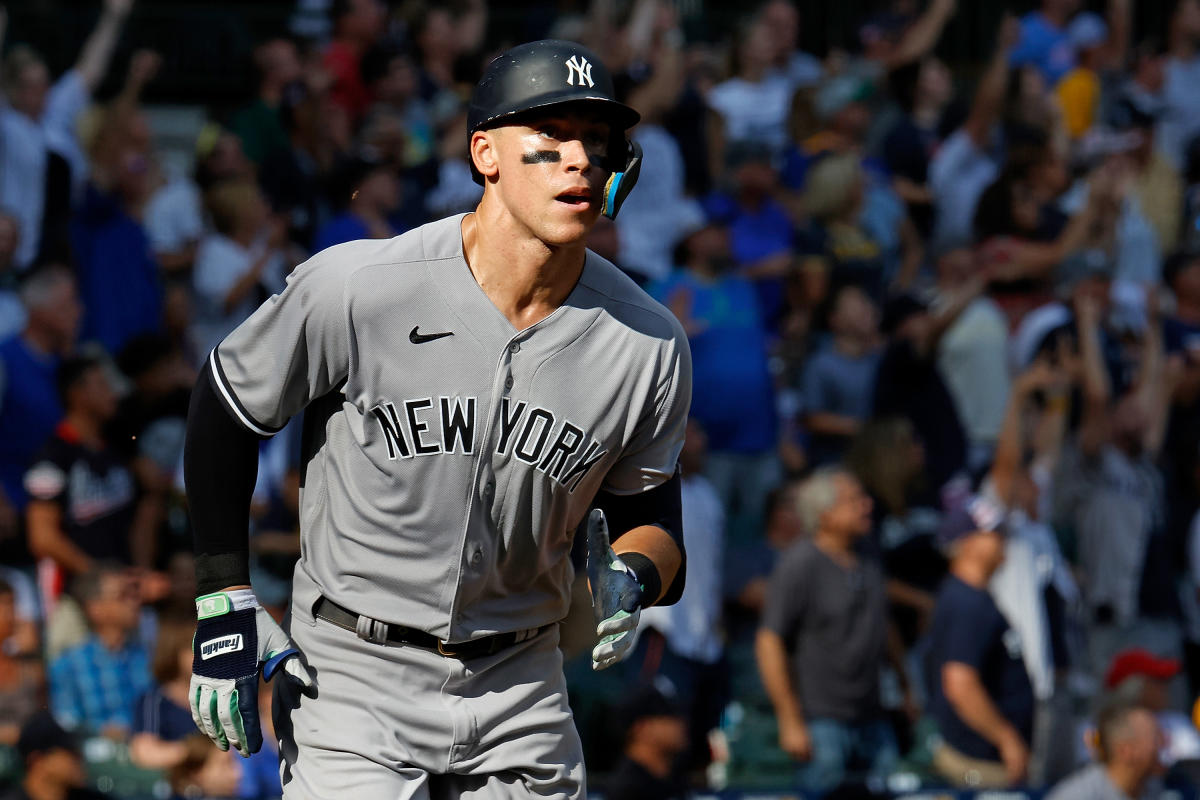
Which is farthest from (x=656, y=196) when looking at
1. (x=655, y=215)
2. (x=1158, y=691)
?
(x=1158, y=691)

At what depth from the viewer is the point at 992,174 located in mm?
10344

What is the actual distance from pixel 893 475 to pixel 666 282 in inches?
57.0

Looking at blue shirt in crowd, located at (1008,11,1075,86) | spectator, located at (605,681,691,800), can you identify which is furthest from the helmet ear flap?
blue shirt in crowd, located at (1008,11,1075,86)

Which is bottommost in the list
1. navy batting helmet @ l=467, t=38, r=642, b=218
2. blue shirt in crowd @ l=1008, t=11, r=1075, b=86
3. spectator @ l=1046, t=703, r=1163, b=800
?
spectator @ l=1046, t=703, r=1163, b=800

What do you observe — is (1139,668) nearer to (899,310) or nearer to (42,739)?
(899,310)

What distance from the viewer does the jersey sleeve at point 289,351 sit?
3.29 metres

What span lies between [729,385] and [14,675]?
3.46m

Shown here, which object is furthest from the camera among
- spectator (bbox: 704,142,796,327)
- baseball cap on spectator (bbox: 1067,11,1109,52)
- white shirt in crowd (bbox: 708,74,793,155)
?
baseball cap on spectator (bbox: 1067,11,1109,52)

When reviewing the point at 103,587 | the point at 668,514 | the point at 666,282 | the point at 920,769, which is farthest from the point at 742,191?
the point at 668,514

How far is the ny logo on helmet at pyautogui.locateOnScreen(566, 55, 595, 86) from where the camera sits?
3307mm

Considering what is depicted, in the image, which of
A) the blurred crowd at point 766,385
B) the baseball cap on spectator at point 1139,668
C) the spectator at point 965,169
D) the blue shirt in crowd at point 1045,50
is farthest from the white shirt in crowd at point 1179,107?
the baseball cap on spectator at point 1139,668

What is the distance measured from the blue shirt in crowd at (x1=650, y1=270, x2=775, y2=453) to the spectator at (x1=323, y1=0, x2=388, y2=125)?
223 centimetres

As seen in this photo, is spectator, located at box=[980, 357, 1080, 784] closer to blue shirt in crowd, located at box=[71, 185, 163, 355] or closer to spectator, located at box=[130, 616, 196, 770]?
spectator, located at box=[130, 616, 196, 770]

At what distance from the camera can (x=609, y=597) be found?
10.9 feet
